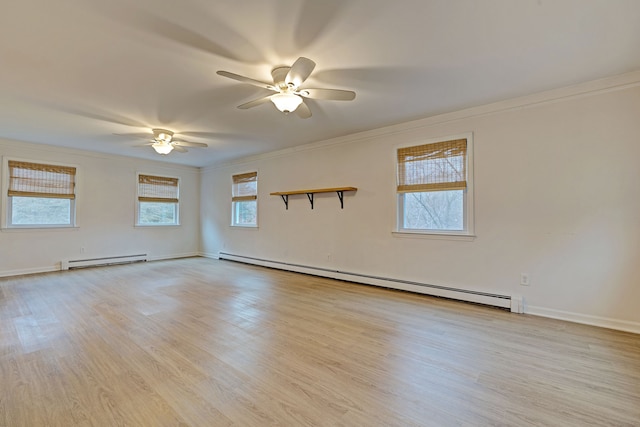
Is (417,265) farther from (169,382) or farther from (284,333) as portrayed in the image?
(169,382)

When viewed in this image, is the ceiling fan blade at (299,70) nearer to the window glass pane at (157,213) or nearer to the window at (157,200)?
the window at (157,200)

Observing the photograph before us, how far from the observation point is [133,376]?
203 cm

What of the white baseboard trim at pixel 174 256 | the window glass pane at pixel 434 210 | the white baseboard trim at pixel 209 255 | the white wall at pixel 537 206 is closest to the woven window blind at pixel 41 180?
the white baseboard trim at pixel 174 256

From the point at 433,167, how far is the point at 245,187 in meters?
4.22

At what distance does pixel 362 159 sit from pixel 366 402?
3651 millimetres

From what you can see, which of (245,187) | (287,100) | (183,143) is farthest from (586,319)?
(245,187)

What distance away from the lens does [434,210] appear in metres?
4.15

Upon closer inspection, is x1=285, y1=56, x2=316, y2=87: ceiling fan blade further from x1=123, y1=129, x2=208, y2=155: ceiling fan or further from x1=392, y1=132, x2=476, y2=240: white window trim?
x1=123, y1=129, x2=208, y2=155: ceiling fan

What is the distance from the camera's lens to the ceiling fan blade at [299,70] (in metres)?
2.20

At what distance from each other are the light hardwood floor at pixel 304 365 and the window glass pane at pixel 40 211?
2.54 m

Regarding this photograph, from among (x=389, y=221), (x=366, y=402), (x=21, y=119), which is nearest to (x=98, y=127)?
(x=21, y=119)

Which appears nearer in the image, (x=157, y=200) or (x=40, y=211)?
(x=40, y=211)

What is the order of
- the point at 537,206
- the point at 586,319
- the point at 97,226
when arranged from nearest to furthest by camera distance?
the point at 586,319 → the point at 537,206 → the point at 97,226

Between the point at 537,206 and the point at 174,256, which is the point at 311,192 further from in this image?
the point at 174,256
